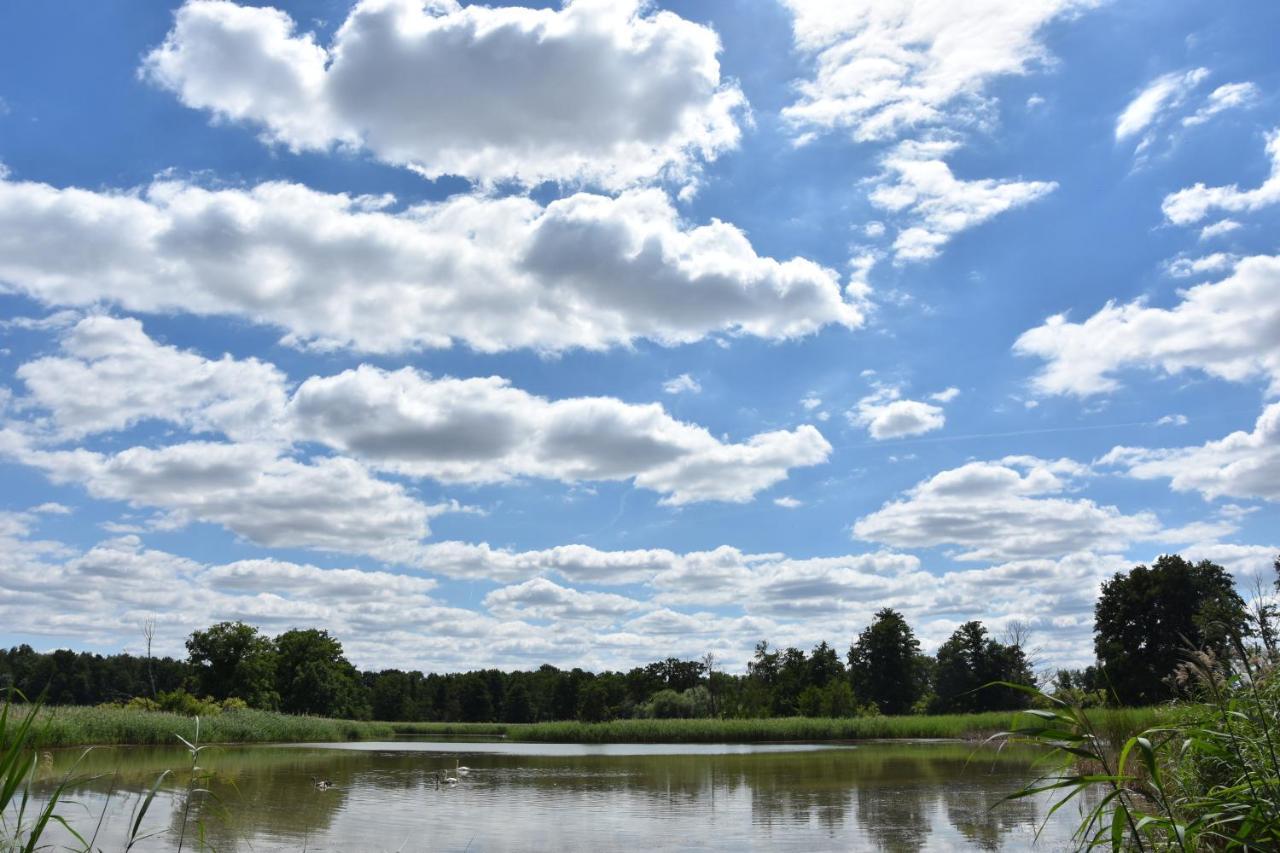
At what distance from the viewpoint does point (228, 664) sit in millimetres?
70125

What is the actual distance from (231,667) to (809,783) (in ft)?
193

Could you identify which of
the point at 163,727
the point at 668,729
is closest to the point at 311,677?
the point at 668,729

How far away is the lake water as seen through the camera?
13.9m

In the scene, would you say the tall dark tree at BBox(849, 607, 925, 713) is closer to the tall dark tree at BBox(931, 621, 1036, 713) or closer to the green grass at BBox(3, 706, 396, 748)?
the tall dark tree at BBox(931, 621, 1036, 713)

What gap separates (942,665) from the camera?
79.8 meters

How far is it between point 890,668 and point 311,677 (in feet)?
158

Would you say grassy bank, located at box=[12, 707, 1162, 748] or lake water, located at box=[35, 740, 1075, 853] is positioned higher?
lake water, located at box=[35, 740, 1075, 853]

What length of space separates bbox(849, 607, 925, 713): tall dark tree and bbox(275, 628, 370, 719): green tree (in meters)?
44.2

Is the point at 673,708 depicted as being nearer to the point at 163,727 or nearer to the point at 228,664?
the point at 228,664

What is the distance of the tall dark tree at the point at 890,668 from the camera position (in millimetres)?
80188

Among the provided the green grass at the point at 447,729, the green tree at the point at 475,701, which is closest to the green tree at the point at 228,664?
the green grass at the point at 447,729

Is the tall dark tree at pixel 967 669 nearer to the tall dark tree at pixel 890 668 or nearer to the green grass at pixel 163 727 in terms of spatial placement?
the tall dark tree at pixel 890 668

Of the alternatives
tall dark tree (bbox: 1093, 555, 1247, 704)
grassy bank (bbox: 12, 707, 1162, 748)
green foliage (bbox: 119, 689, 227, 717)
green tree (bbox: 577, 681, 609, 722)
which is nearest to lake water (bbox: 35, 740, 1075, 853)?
grassy bank (bbox: 12, 707, 1162, 748)

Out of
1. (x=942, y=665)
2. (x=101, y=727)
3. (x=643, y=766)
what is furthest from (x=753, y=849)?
(x=942, y=665)
